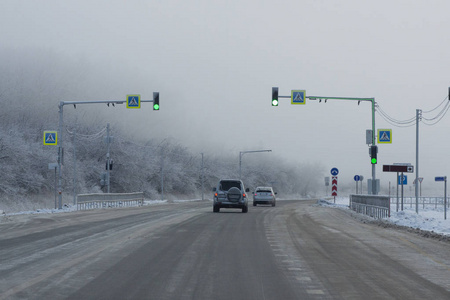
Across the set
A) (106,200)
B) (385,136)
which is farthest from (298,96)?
(106,200)

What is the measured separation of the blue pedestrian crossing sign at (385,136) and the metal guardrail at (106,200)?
20.1 meters

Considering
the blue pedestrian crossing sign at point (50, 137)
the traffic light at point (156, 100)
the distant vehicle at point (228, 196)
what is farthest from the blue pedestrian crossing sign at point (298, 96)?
the blue pedestrian crossing sign at point (50, 137)

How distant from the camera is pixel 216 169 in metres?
118

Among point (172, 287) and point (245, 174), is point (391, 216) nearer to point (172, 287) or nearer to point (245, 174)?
point (172, 287)

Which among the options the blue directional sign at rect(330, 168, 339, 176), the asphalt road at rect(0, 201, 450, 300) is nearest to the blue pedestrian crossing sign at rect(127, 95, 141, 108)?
the asphalt road at rect(0, 201, 450, 300)

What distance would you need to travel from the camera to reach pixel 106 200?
155 feet

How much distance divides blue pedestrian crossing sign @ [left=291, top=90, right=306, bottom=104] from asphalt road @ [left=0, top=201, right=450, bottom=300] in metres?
14.9

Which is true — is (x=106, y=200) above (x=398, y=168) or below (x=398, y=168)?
below

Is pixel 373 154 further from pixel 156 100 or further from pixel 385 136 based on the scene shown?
pixel 156 100

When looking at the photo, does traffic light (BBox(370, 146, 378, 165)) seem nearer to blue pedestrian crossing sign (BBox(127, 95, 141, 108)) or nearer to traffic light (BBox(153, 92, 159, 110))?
traffic light (BBox(153, 92, 159, 110))

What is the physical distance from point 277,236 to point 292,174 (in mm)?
126969

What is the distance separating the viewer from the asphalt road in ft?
26.9

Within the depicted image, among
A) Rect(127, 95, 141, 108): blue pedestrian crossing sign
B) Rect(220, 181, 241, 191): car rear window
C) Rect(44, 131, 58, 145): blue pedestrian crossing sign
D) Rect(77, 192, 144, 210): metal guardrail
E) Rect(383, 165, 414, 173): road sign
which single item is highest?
Rect(127, 95, 141, 108): blue pedestrian crossing sign

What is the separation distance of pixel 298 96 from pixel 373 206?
701cm
